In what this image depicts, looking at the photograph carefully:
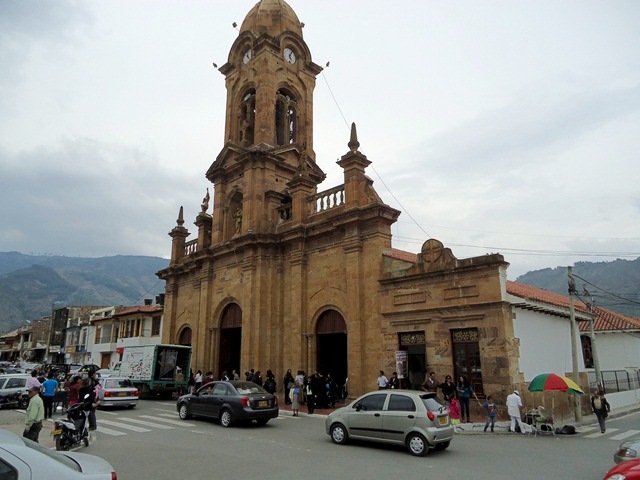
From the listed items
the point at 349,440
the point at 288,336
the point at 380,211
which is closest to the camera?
the point at 349,440

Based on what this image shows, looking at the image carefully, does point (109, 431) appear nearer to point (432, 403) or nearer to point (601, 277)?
point (432, 403)

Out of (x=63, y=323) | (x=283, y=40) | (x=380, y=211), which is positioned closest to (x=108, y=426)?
(x=380, y=211)

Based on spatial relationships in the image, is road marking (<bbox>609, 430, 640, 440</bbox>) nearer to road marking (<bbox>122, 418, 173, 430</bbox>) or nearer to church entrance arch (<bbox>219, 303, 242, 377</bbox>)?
road marking (<bbox>122, 418, 173, 430</bbox>)

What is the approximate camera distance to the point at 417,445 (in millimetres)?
10602

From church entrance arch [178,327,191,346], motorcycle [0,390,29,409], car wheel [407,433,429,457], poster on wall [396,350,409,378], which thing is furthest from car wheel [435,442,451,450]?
church entrance arch [178,327,191,346]

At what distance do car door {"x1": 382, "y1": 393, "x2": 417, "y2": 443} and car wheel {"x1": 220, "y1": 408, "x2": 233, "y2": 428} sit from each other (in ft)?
18.6

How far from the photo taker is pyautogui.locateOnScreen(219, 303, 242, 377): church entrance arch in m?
27.0

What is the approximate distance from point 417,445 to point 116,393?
13865 mm

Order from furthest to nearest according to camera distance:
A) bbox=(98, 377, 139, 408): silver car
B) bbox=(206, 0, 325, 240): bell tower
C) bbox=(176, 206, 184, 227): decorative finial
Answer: bbox=(176, 206, 184, 227): decorative finial, bbox=(206, 0, 325, 240): bell tower, bbox=(98, 377, 139, 408): silver car

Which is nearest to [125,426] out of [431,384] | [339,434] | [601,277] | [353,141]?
[339,434]

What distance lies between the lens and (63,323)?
213ft

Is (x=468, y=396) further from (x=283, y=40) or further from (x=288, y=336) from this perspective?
(x=283, y=40)

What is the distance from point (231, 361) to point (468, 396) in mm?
16784

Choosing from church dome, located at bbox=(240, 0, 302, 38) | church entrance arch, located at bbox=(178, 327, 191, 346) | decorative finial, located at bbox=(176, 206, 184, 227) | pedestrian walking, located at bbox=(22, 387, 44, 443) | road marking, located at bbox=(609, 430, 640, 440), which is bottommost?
road marking, located at bbox=(609, 430, 640, 440)
